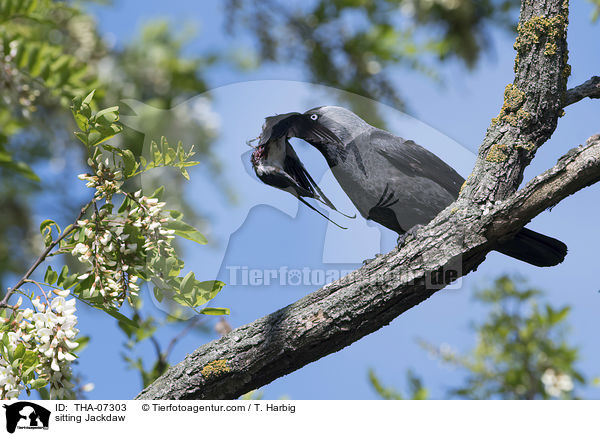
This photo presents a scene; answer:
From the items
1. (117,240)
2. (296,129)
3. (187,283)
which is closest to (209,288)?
(187,283)

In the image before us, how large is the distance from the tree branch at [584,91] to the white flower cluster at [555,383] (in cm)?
164

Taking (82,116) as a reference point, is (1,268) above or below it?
above

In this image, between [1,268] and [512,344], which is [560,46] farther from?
[1,268]

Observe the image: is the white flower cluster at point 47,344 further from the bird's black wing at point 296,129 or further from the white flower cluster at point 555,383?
the white flower cluster at point 555,383

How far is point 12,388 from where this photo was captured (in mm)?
1425

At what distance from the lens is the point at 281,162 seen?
1552 millimetres

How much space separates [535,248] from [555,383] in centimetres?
136

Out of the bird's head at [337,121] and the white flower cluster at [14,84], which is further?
the white flower cluster at [14,84]

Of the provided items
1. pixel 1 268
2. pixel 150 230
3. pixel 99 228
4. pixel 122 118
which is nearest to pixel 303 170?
pixel 150 230

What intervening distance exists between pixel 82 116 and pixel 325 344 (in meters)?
0.89
